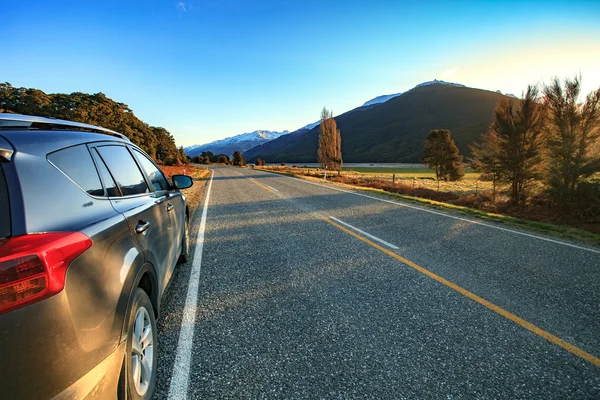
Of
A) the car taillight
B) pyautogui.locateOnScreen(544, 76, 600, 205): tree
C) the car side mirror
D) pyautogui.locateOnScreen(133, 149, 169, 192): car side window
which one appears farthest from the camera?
pyautogui.locateOnScreen(544, 76, 600, 205): tree

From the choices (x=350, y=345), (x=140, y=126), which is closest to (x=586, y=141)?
(x=350, y=345)

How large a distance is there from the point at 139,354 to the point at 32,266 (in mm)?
1044

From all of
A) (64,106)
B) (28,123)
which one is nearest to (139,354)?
(28,123)

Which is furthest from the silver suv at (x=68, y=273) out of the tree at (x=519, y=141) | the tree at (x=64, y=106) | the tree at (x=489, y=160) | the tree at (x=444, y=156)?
the tree at (x=444, y=156)

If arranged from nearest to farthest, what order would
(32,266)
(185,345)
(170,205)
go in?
1. (32,266)
2. (185,345)
3. (170,205)

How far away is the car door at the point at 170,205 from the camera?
3.30m

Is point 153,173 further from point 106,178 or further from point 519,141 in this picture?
point 519,141

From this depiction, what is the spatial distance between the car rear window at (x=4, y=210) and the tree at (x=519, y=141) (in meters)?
22.4

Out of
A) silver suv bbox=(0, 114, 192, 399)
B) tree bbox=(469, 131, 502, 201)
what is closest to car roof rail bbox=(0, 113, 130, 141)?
silver suv bbox=(0, 114, 192, 399)

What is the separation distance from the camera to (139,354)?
1.93 metres

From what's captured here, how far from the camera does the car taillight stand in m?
1.12

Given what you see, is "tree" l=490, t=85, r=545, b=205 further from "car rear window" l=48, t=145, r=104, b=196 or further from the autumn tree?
"car rear window" l=48, t=145, r=104, b=196

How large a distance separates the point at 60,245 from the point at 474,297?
12.9 feet

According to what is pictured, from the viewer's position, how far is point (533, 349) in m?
2.56
